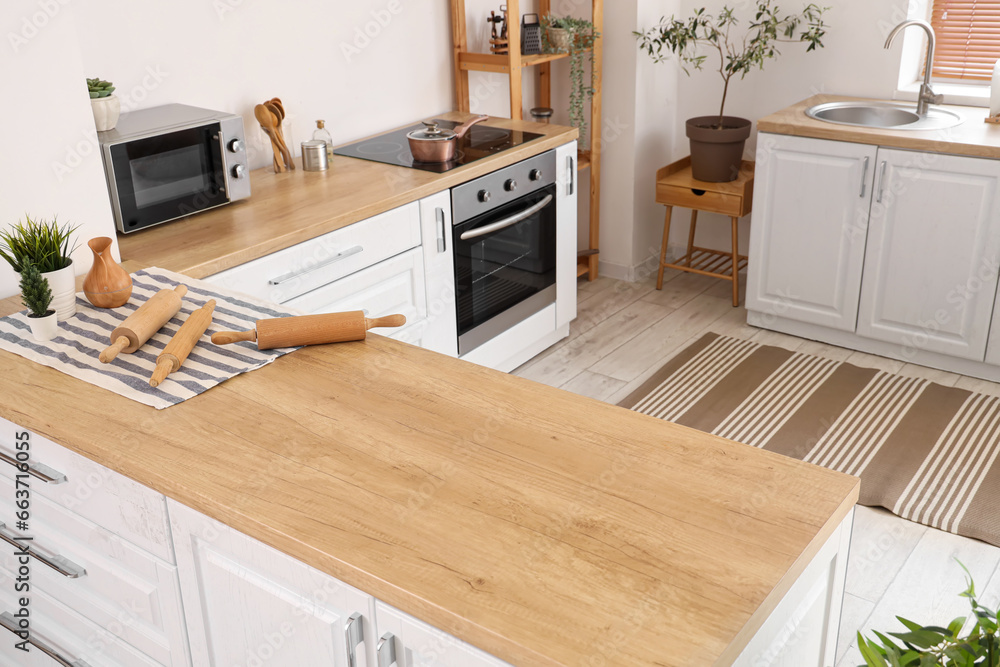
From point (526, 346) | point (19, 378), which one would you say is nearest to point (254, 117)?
point (526, 346)

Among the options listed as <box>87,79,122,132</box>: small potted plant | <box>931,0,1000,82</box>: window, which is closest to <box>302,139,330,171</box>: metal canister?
<box>87,79,122,132</box>: small potted plant

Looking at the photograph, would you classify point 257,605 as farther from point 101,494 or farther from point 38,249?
point 38,249

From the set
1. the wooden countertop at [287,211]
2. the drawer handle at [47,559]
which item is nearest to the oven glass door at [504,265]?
the wooden countertop at [287,211]

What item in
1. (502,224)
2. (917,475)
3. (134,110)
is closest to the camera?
(134,110)

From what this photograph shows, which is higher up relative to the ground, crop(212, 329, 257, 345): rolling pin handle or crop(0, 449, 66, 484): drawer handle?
crop(212, 329, 257, 345): rolling pin handle

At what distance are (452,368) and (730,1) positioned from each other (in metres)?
3.15

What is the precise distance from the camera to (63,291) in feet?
5.94

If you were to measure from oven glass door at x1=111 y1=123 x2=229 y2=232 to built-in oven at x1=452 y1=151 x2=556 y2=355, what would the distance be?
30.0 inches

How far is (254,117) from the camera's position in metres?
2.99

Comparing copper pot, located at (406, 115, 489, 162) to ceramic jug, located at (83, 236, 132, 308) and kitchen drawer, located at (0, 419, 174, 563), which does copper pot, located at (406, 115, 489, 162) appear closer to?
ceramic jug, located at (83, 236, 132, 308)

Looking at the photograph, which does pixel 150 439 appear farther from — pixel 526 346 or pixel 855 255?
pixel 855 255

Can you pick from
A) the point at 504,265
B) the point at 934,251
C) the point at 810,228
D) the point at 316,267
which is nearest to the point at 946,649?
the point at 316,267

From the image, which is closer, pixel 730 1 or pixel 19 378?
pixel 19 378

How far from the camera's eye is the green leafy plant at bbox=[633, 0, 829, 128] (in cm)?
388
